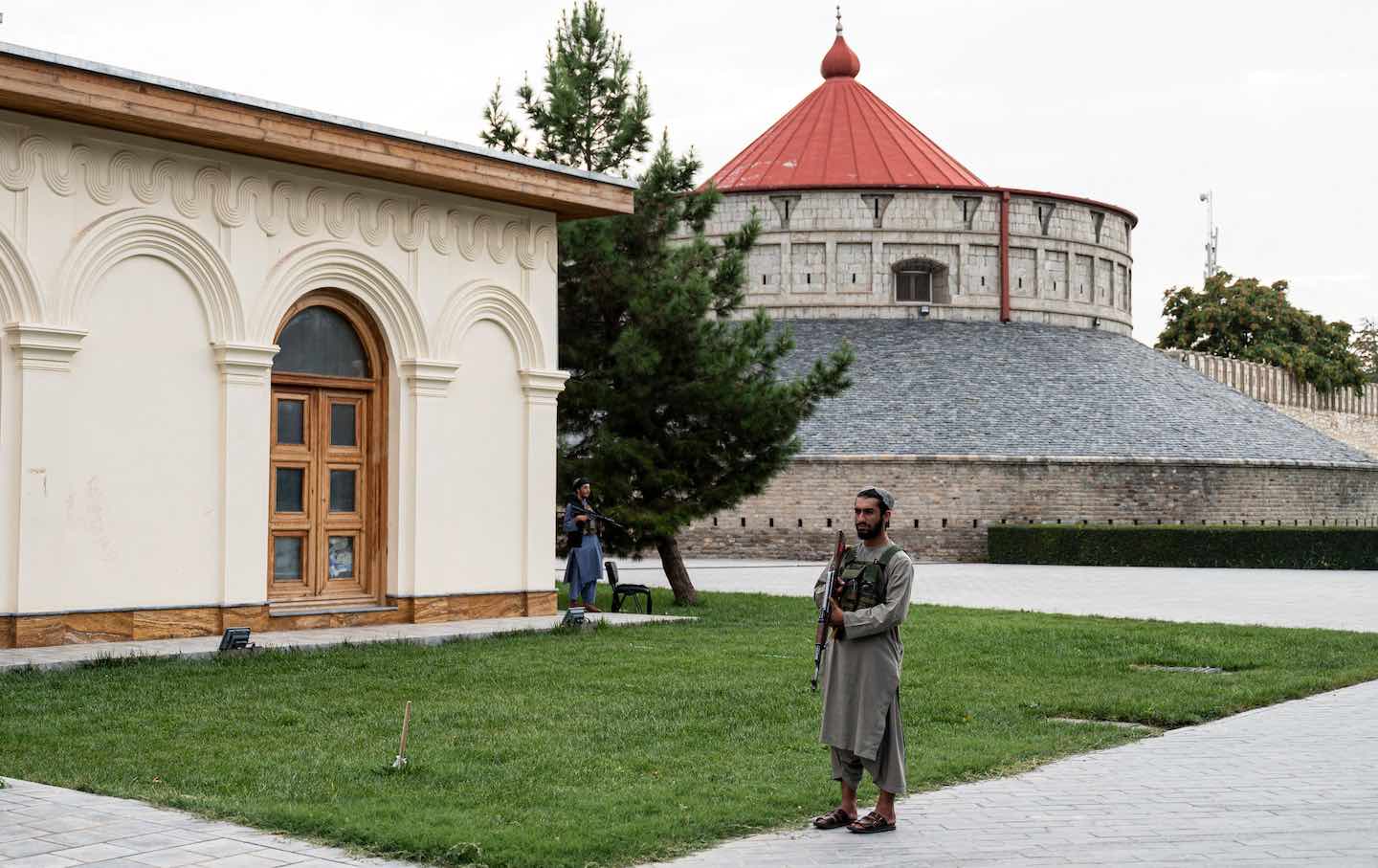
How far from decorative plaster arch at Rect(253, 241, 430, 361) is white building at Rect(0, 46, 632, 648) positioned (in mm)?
31

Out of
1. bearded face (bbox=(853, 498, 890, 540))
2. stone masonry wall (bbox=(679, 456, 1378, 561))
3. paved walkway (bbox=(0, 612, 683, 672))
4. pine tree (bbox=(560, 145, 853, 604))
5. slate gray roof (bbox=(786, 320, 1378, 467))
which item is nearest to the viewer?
bearded face (bbox=(853, 498, 890, 540))

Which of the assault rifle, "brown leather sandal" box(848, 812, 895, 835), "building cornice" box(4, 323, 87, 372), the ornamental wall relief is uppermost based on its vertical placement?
the ornamental wall relief

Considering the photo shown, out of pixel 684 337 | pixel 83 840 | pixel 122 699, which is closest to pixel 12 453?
pixel 122 699

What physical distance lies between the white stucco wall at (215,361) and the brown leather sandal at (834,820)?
912 cm

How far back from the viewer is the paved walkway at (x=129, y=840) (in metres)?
6.59

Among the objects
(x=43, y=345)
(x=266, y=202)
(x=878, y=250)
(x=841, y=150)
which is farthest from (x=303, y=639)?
(x=841, y=150)

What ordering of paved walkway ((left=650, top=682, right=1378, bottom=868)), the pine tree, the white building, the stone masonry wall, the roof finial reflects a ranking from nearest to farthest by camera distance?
paved walkway ((left=650, top=682, right=1378, bottom=868))
the white building
the pine tree
the stone masonry wall
the roof finial

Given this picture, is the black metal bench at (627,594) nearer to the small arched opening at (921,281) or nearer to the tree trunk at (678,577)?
the tree trunk at (678,577)

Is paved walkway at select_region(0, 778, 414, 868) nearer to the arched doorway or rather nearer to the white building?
the white building

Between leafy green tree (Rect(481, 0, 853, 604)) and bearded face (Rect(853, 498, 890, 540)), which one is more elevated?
leafy green tree (Rect(481, 0, 853, 604))

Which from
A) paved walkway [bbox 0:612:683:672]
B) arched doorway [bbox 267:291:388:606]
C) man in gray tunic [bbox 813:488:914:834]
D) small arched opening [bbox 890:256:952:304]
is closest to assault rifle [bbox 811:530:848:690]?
man in gray tunic [bbox 813:488:914:834]

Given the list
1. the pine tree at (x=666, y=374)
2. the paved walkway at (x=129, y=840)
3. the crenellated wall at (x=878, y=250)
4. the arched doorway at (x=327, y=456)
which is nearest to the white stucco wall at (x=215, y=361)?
the arched doorway at (x=327, y=456)

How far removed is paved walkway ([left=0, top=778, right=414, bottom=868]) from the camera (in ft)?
21.6

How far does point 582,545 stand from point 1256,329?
194ft
